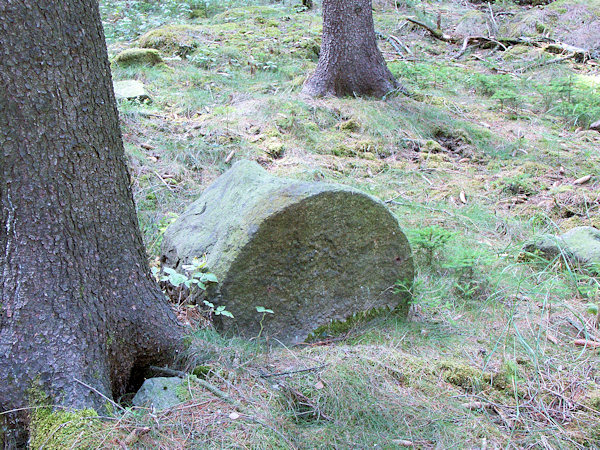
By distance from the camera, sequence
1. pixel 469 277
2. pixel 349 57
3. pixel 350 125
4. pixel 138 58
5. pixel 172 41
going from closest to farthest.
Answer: pixel 469 277 → pixel 350 125 → pixel 349 57 → pixel 138 58 → pixel 172 41

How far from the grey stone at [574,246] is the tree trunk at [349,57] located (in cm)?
361

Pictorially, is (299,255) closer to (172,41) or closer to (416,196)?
(416,196)

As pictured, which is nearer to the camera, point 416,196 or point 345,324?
point 345,324

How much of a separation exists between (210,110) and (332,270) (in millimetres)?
3865

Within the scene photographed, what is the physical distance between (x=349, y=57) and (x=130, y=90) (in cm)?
281

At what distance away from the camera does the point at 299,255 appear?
9.30ft

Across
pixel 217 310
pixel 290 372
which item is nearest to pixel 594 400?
pixel 290 372

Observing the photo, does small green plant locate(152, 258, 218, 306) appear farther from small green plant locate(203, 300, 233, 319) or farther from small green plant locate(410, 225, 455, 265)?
small green plant locate(410, 225, 455, 265)

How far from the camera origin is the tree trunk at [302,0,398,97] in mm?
6441

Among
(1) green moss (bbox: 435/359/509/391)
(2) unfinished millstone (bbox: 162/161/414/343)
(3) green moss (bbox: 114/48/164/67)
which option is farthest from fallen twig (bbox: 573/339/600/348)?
(3) green moss (bbox: 114/48/164/67)

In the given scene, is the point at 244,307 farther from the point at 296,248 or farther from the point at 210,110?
the point at 210,110

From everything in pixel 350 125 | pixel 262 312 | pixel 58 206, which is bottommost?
pixel 262 312

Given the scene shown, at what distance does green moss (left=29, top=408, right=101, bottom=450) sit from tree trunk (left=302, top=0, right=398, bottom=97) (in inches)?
214

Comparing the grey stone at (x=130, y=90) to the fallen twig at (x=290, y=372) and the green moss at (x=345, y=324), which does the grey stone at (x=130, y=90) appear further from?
the fallen twig at (x=290, y=372)
